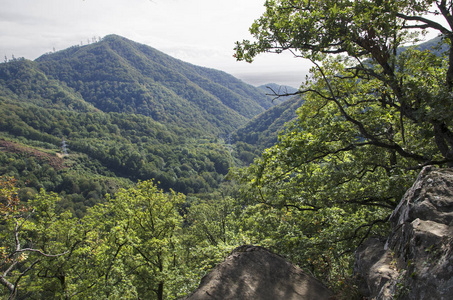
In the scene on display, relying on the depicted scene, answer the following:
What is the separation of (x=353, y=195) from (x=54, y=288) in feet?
71.1

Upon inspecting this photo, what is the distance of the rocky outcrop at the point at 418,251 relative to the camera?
16.5ft

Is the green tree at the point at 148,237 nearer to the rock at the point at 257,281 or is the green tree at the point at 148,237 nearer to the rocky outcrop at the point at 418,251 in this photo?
the rock at the point at 257,281

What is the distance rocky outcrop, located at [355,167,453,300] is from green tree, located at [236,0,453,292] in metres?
1.23

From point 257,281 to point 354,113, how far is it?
25.2 feet

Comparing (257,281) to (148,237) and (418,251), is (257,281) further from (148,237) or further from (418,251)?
(148,237)

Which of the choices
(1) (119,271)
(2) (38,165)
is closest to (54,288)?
(1) (119,271)

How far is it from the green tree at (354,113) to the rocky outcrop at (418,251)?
1.23m

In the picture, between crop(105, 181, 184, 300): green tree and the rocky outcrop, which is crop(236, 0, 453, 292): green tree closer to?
the rocky outcrop

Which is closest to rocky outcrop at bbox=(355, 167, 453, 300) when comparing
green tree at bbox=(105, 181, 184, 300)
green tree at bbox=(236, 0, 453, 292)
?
green tree at bbox=(236, 0, 453, 292)

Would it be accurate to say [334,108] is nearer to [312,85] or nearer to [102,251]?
[312,85]


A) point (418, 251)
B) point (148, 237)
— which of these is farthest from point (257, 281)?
point (148, 237)

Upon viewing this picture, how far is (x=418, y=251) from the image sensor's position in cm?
568

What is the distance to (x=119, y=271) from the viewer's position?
17.2 meters

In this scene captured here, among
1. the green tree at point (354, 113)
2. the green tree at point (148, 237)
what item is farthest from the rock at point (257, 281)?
the green tree at point (148, 237)
